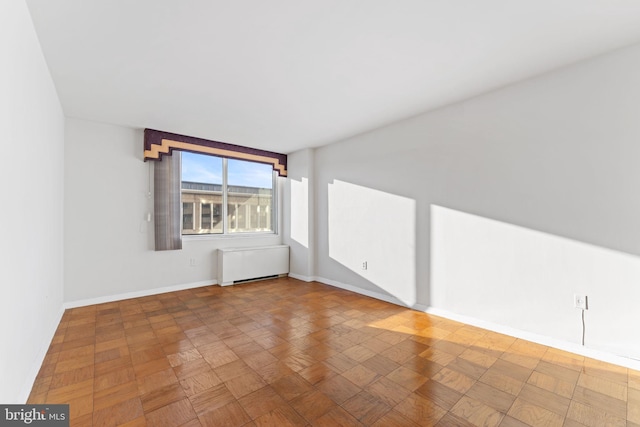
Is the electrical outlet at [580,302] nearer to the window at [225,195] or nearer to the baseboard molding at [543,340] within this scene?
the baseboard molding at [543,340]

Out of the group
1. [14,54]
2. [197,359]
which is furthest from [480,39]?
[197,359]

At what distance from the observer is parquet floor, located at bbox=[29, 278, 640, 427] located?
161 centimetres

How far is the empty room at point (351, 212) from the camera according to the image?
5.54ft

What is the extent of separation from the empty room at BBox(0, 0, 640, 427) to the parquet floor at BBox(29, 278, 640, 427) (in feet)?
0.06

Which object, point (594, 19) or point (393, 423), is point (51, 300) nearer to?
point (393, 423)

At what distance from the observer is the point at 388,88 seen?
271 cm

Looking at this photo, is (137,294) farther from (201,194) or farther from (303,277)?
(303,277)

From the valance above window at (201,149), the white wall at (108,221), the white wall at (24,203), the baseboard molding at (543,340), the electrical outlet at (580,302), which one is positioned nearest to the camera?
the white wall at (24,203)

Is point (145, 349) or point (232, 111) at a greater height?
point (232, 111)

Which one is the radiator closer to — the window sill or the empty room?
the window sill

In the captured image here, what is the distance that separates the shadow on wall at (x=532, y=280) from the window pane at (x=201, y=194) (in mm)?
3495

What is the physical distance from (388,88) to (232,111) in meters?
1.79

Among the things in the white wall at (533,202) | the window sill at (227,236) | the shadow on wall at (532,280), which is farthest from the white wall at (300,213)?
the shadow on wall at (532,280)

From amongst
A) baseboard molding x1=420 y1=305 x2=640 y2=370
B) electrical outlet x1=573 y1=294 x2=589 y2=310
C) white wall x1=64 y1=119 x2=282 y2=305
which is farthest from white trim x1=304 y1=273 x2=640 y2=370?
white wall x1=64 y1=119 x2=282 y2=305
